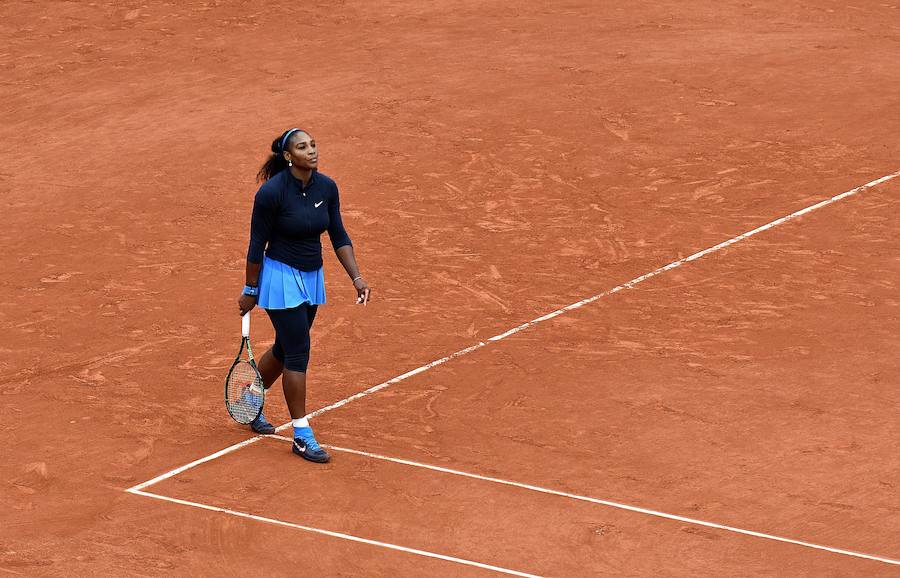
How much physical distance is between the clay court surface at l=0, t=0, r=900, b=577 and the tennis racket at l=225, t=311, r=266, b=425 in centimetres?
20

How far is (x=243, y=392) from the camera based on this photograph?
34.1 feet

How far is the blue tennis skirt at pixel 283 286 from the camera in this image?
9727mm

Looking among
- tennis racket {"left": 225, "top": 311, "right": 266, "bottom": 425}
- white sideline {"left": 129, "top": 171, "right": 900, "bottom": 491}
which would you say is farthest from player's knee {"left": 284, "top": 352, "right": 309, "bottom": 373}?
white sideline {"left": 129, "top": 171, "right": 900, "bottom": 491}

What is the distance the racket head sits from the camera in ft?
33.6

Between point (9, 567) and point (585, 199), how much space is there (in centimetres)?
928

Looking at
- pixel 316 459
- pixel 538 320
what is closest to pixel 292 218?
pixel 316 459

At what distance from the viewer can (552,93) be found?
19812 millimetres

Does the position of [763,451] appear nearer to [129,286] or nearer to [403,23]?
[129,286]

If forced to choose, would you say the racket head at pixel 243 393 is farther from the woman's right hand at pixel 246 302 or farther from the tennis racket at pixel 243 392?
the woman's right hand at pixel 246 302

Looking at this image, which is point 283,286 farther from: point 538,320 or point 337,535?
point 538,320

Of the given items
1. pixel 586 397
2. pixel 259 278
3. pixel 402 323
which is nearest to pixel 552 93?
pixel 402 323

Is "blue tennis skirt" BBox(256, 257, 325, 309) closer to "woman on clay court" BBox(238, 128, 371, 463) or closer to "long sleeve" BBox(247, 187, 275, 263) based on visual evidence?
"woman on clay court" BBox(238, 128, 371, 463)

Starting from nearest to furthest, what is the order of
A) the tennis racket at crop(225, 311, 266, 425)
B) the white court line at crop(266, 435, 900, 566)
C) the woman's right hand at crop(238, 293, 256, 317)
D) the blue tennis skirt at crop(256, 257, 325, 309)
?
the white court line at crop(266, 435, 900, 566), the blue tennis skirt at crop(256, 257, 325, 309), the woman's right hand at crop(238, 293, 256, 317), the tennis racket at crop(225, 311, 266, 425)

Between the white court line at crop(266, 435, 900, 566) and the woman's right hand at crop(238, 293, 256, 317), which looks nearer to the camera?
the white court line at crop(266, 435, 900, 566)
